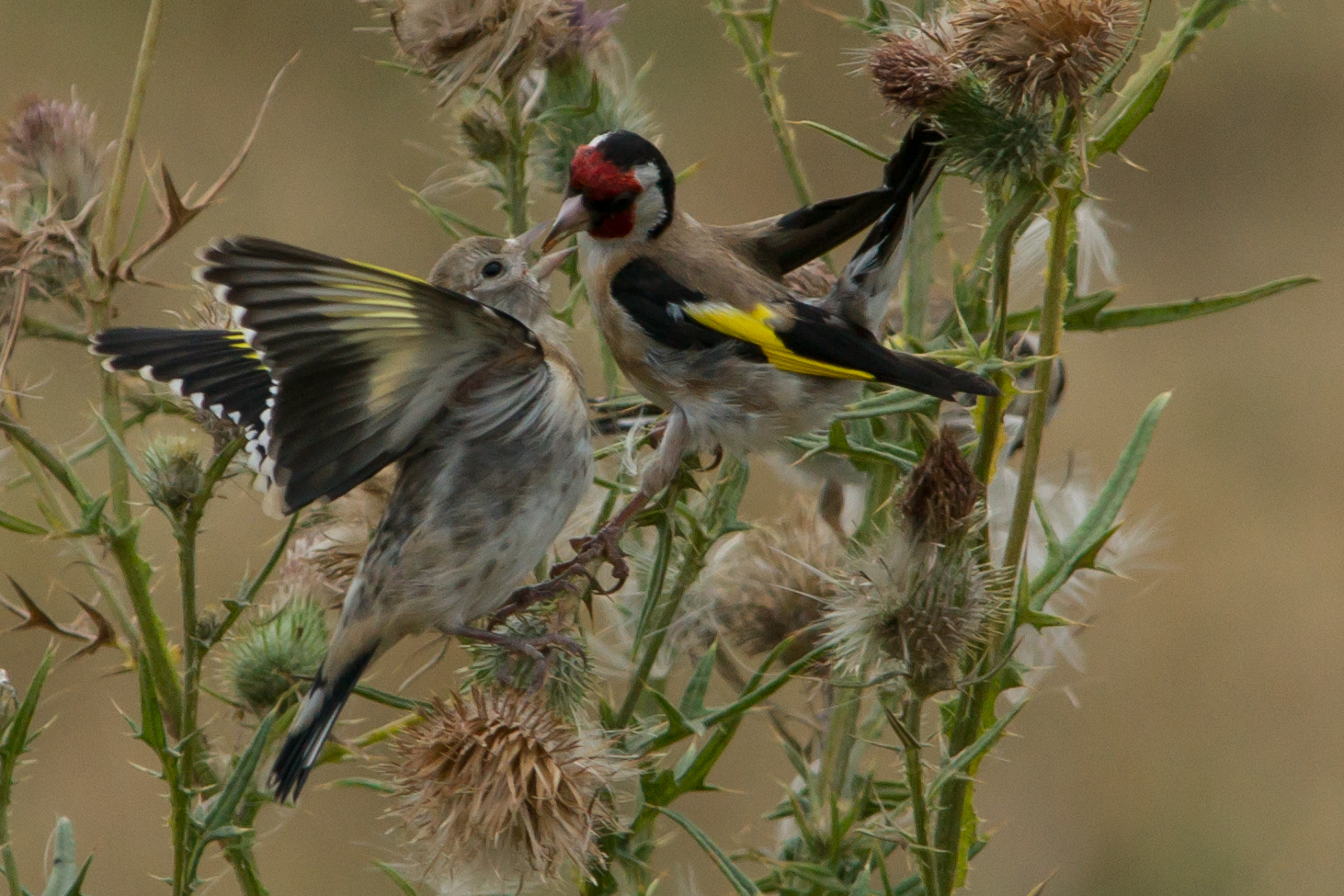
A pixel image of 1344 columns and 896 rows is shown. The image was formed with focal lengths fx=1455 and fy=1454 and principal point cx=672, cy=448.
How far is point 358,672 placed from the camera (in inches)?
105

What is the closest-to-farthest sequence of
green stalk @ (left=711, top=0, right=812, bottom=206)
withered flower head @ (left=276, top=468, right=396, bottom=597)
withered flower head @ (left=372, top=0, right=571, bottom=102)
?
green stalk @ (left=711, top=0, right=812, bottom=206), withered flower head @ (left=372, top=0, right=571, bottom=102), withered flower head @ (left=276, top=468, right=396, bottom=597)

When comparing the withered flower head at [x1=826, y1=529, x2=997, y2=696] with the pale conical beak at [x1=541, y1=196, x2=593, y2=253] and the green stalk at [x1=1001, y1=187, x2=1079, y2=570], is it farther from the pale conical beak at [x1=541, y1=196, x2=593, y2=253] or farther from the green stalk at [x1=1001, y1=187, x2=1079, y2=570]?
the pale conical beak at [x1=541, y1=196, x2=593, y2=253]

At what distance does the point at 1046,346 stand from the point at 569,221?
43.7 inches

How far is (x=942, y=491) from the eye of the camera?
2.14 m

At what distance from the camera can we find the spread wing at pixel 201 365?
2447mm

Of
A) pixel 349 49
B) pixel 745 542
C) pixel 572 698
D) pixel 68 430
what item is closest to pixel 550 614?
pixel 572 698

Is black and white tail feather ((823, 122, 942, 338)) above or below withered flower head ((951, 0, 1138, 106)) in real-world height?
below

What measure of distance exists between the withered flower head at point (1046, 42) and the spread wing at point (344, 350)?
892 millimetres

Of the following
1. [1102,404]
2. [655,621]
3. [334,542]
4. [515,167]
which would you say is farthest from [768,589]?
[1102,404]

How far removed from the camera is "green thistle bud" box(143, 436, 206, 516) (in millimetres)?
2414

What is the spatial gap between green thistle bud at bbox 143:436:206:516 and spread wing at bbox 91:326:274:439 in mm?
98

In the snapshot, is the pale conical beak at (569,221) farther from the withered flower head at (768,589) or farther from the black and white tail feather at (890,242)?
the withered flower head at (768,589)

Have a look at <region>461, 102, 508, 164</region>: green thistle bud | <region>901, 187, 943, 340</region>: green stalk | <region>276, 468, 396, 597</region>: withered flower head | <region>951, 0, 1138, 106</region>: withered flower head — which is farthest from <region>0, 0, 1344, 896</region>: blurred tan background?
<region>951, 0, 1138, 106</region>: withered flower head

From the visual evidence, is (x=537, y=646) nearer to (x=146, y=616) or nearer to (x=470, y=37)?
(x=146, y=616)
